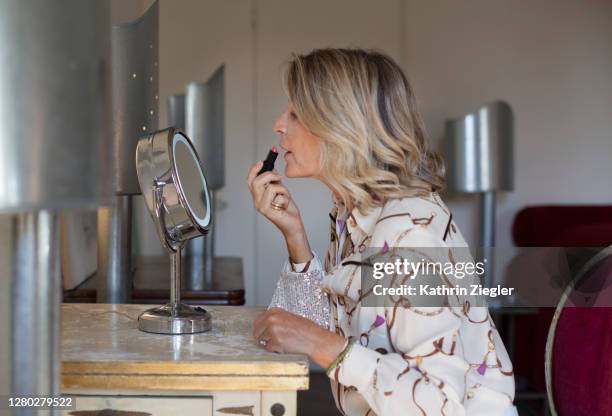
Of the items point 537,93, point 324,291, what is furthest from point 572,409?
point 537,93

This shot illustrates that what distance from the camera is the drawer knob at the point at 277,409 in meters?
1.15

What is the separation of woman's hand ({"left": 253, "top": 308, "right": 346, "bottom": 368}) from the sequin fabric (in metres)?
0.31

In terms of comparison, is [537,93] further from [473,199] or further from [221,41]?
[221,41]

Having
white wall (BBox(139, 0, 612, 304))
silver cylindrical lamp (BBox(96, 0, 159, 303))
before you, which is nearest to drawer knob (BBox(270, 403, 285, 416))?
silver cylindrical lamp (BBox(96, 0, 159, 303))

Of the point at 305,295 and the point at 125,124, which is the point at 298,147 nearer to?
the point at 305,295

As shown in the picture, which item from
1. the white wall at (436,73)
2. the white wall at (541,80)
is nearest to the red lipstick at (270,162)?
the white wall at (436,73)

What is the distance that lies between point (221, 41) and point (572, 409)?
3300 mm

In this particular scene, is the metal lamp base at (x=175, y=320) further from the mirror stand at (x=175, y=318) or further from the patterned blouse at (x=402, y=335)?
the patterned blouse at (x=402, y=335)

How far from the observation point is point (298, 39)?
434 centimetres

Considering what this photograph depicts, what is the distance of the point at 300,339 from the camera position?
1193 mm

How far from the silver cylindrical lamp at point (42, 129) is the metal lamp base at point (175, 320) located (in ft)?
1.59

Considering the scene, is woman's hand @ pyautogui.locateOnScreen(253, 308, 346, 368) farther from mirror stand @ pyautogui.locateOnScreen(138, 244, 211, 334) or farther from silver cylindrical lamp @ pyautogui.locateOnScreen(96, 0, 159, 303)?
silver cylindrical lamp @ pyautogui.locateOnScreen(96, 0, 159, 303)

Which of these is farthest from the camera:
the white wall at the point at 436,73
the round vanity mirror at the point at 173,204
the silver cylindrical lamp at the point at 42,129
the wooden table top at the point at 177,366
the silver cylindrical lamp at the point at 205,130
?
the white wall at the point at 436,73

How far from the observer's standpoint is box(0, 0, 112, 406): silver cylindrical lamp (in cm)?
70
